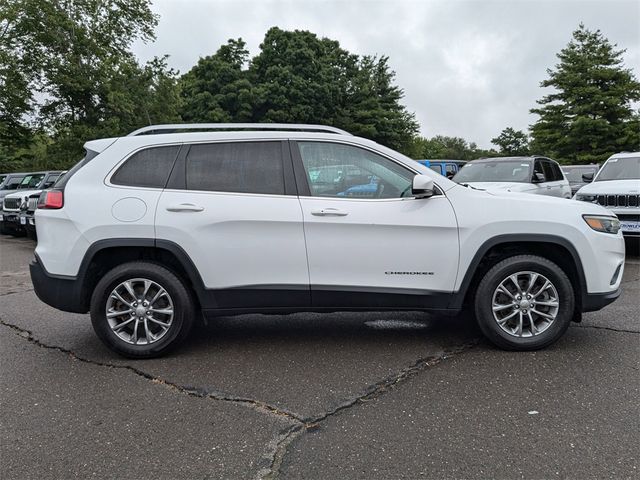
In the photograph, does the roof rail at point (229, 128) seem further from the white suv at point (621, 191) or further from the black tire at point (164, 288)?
the white suv at point (621, 191)

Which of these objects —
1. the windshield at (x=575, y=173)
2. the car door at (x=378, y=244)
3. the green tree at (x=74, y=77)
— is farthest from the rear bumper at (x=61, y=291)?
the green tree at (x=74, y=77)

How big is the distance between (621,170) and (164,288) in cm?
899

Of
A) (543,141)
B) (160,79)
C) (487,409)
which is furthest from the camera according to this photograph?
(543,141)

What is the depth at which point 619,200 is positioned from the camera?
8359 mm

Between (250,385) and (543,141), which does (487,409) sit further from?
(543,141)

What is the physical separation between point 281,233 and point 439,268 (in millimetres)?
1264

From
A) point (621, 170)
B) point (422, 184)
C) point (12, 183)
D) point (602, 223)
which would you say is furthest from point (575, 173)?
point (12, 183)

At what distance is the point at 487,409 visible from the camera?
310cm

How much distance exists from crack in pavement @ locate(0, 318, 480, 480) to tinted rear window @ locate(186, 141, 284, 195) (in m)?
1.53

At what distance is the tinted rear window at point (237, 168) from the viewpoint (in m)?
4.02

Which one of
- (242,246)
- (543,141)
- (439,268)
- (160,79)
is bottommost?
(439,268)

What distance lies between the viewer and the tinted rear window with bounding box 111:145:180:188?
403cm

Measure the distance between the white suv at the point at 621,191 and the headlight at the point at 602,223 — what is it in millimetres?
4734

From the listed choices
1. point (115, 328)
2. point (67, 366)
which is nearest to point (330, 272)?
point (115, 328)
